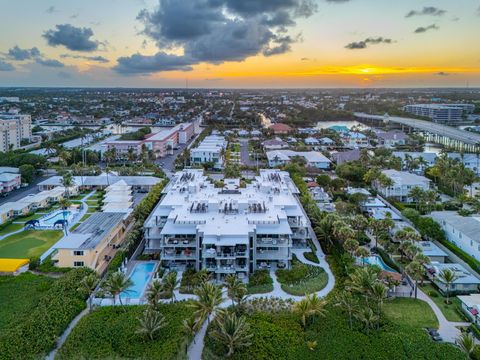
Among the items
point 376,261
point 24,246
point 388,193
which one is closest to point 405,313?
point 376,261

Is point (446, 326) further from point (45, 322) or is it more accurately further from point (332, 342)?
point (45, 322)

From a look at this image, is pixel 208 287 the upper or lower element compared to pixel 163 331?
upper

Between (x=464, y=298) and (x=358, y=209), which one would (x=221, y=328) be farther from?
(x=358, y=209)

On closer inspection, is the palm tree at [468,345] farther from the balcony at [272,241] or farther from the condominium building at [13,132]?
the condominium building at [13,132]

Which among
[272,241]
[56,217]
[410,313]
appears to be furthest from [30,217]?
[410,313]

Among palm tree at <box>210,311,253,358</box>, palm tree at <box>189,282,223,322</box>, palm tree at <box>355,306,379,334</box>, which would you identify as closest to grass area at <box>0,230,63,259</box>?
palm tree at <box>189,282,223,322</box>
